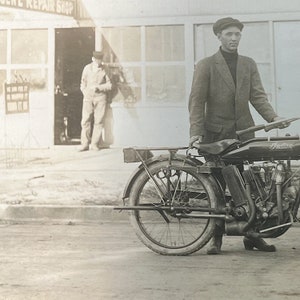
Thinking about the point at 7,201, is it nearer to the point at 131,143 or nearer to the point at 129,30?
the point at 131,143

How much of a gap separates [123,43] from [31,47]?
3.47ft

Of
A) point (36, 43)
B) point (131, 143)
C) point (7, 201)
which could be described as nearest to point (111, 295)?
point (131, 143)

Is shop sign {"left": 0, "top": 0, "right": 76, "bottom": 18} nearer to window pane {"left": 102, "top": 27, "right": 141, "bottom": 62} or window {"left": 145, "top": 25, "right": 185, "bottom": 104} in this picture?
window pane {"left": 102, "top": 27, "right": 141, "bottom": 62}

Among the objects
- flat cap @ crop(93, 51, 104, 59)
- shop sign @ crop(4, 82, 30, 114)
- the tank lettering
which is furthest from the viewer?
shop sign @ crop(4, 82, 30, 114)

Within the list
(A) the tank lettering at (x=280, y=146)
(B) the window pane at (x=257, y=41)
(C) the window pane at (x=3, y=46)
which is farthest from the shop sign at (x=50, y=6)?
(A) the tank lettering at (x=280, y=146)

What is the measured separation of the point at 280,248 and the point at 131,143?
6.56 feet

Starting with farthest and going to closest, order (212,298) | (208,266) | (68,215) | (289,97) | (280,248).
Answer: (68,215), (289,97), (280,248), (208,266), (212,298)

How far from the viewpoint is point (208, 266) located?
10.5ft

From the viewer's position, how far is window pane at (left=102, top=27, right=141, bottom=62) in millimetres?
5016

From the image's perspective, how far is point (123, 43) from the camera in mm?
5039

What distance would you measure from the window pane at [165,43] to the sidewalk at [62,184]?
1.13 meters

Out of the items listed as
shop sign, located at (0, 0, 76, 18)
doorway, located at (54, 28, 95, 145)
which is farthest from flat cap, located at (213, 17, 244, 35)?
shop sign, located at (0, 0, 76, 18)

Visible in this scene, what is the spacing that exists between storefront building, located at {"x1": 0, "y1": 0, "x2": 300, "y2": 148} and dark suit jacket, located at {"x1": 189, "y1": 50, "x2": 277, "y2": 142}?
775mm

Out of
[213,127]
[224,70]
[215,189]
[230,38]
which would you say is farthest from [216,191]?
[230,38]
